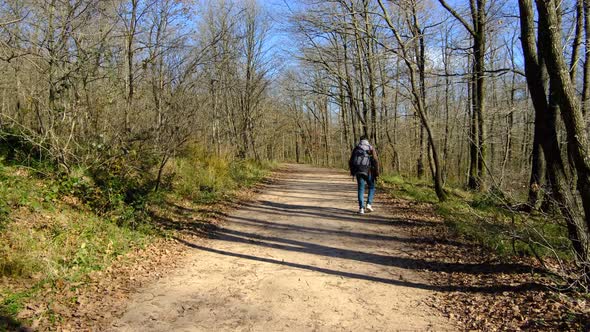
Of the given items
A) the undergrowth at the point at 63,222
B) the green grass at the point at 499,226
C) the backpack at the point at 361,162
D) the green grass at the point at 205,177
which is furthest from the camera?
the green grass at the point at 205,177

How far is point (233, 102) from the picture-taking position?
25406mm

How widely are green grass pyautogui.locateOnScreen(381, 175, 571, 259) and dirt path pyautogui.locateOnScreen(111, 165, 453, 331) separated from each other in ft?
4.41

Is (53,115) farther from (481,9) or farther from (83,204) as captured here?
(481,9)

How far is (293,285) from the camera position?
486cm

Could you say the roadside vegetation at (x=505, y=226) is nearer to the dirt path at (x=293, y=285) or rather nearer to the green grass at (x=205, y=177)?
the dirt path at (x=293, y=285)

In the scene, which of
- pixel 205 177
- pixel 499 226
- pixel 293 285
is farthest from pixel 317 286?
pixel 205 177

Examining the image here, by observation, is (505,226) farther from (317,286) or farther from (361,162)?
(317,286)

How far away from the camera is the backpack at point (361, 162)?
908 centimetres

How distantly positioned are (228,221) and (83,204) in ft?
9.75

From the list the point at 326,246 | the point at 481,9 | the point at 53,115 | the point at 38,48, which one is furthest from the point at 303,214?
the point at 481,9

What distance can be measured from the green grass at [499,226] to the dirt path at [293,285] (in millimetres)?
1345

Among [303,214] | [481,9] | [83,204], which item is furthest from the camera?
[481,9]

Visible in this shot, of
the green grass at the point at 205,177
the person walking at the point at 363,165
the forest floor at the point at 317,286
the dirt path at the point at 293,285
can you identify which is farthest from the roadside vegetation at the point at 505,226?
the green grass at the point at 205,177

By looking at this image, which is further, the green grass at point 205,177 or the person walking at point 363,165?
the green grass at point 205,177
